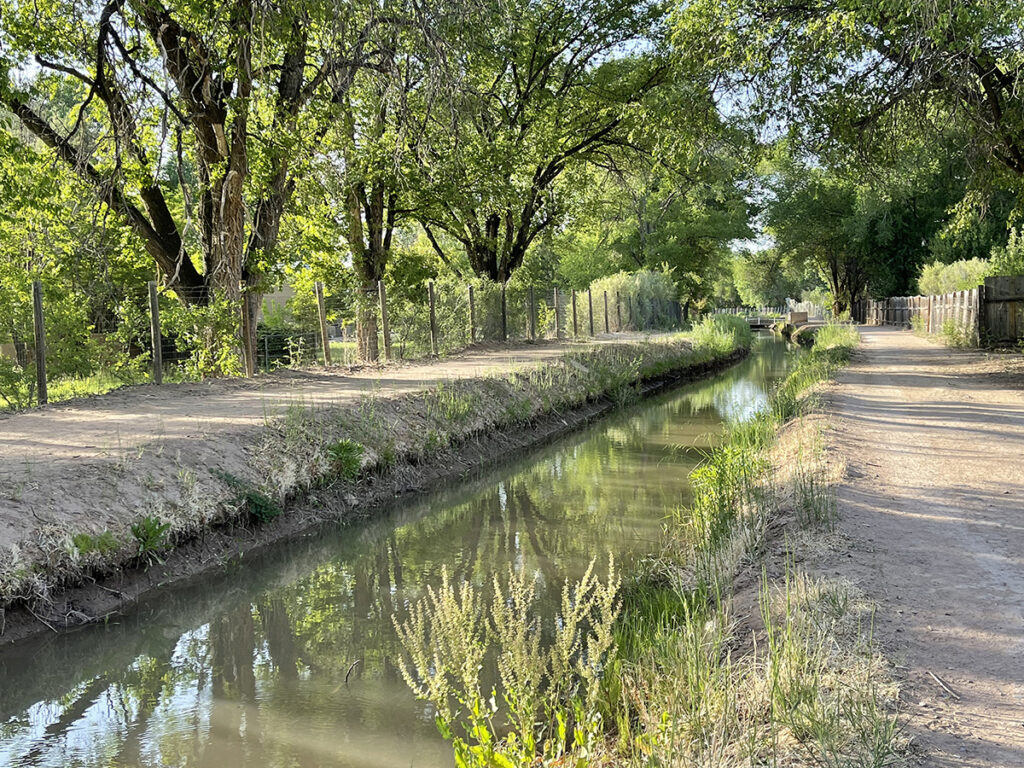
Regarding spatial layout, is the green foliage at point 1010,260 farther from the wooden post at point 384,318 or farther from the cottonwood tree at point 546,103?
the wooden post at point 384,318

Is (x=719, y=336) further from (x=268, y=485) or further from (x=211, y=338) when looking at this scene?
(x=268, y=485)

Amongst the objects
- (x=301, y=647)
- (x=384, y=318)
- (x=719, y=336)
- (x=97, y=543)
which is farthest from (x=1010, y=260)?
(x=97, y=543)

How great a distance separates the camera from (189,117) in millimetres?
13898

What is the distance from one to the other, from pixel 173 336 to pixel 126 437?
33.3ft

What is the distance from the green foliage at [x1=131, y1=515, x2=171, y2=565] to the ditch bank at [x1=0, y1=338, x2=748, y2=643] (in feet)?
0.03

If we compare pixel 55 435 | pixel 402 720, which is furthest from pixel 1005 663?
pixel 55 435

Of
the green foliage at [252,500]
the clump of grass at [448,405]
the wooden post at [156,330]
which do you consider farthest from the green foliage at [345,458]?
the wooden post at [156,330]

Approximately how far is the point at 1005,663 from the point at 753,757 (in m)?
1.49

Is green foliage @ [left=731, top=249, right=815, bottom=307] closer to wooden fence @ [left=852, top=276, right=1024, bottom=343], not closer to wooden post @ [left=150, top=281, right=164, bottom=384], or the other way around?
wooden fence @ [left=852, top=276, right=1024, bottom=343]

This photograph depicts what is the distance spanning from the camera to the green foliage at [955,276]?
29.0 m

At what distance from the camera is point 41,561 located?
20.4 feet

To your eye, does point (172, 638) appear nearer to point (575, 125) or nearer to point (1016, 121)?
point (1016, 121)

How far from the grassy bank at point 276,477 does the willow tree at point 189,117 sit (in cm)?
416

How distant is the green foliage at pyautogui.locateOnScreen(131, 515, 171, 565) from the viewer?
7102 mm
